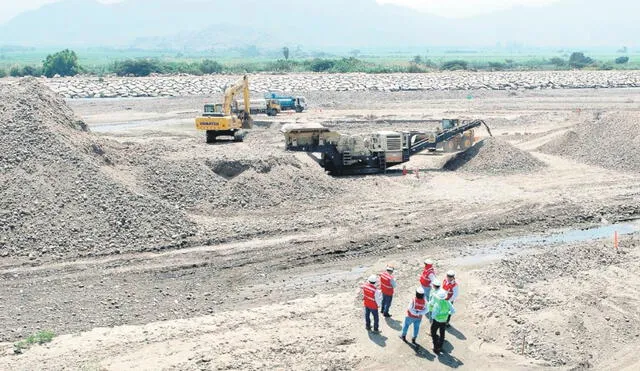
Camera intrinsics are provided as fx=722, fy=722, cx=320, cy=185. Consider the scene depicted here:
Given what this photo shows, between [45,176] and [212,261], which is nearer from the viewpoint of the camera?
[212,261]

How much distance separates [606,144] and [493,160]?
5333mm

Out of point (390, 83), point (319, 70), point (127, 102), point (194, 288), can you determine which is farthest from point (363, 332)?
point (319, 70)

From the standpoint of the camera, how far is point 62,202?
18328 mm

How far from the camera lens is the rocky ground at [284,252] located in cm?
1250

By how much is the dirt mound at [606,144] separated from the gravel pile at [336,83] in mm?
39170

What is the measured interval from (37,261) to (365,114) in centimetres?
3199

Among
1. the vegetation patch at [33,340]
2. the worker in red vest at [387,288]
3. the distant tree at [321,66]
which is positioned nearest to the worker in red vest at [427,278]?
the worker in red vest at [387,288]

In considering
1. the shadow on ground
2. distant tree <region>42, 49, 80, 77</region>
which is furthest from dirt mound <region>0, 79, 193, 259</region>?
distant tree <region>42, 49, 80, 77</region>

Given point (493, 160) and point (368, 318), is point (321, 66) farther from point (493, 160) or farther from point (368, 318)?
point (368, 318)

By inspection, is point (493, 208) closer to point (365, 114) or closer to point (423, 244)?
point (423, 244)

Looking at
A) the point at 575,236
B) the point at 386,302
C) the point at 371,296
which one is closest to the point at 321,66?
the point at 575,236

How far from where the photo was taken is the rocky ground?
1250 centimetres

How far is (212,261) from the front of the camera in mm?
17203

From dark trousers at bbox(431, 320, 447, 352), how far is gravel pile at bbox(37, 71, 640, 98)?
5694 centimetres
